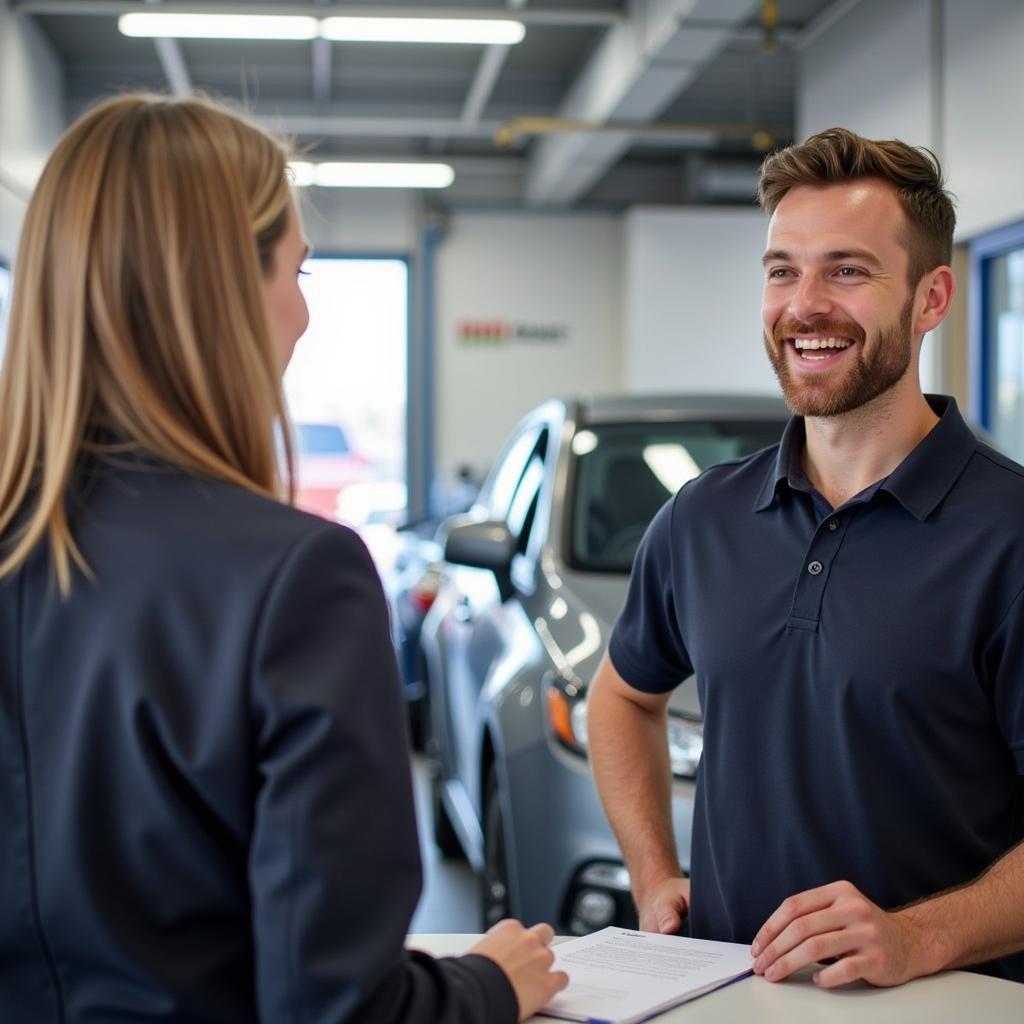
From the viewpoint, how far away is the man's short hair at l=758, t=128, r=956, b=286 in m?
1.85

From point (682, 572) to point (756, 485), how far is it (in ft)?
0.53

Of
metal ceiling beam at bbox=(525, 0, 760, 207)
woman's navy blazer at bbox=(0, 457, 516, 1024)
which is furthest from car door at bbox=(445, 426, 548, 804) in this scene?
metal ceiling beam at bbox=(525, 0, 760, 207)

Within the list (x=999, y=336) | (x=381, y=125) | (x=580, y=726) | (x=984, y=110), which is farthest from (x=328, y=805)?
(x=381, y=125)

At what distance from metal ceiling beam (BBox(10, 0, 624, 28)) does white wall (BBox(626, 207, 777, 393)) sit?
3.75 meters

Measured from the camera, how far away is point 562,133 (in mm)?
10227

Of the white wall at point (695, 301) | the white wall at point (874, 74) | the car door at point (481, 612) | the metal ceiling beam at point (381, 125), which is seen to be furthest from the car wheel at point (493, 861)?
the white wall at point (695, 301)

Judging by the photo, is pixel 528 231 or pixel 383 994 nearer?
pixel 383 994

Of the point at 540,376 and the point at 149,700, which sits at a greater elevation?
the point at 540,376

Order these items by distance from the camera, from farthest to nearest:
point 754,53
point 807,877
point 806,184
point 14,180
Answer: point 754,53, point 14,180, point 806,184, point 807,877

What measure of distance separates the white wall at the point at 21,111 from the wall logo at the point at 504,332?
13.5 ft

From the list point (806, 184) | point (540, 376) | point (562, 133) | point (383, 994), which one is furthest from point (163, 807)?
point (540, 376)

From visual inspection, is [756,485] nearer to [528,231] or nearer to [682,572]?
[682,572]

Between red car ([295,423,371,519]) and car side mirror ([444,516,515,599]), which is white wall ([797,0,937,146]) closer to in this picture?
car side mirror ([444,516,515,599])

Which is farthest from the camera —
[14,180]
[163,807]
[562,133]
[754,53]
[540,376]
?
[540,376]
